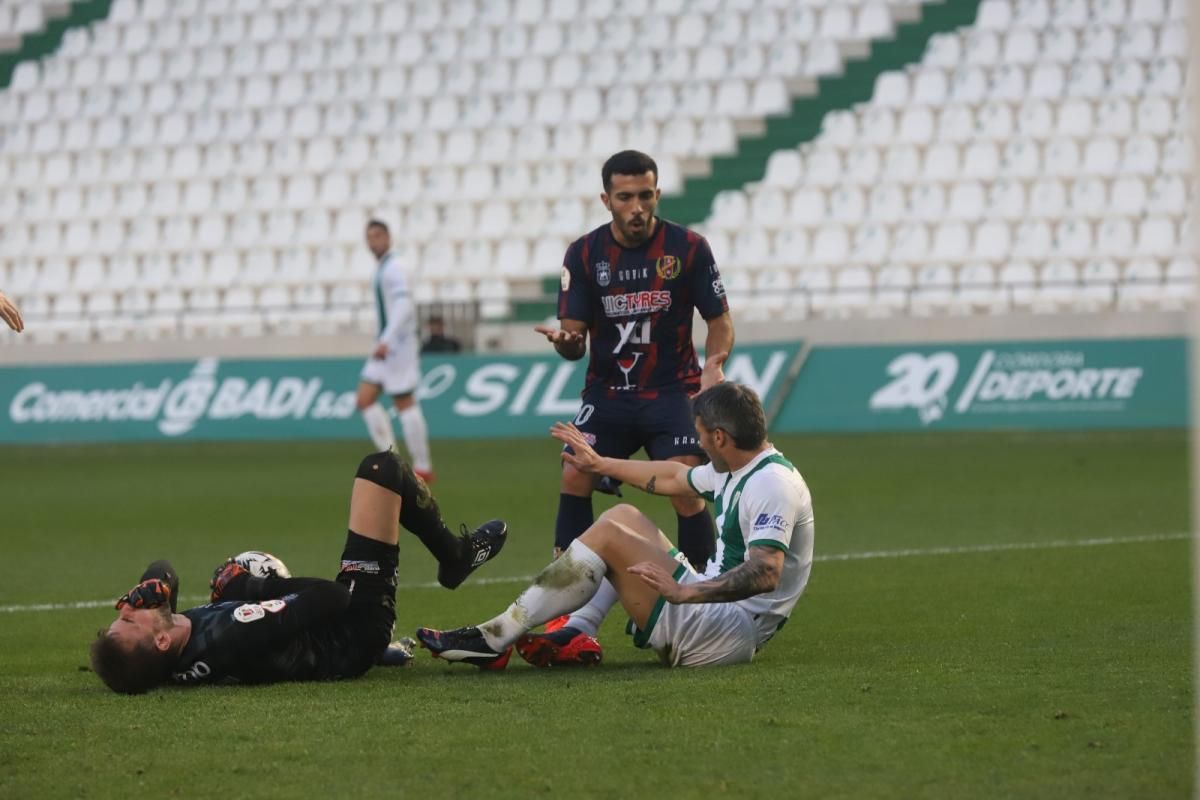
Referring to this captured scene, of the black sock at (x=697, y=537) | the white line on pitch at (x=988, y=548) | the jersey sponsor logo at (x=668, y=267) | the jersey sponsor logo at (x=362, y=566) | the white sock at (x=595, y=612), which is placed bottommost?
the white line on pitch at (x=988, y=548)

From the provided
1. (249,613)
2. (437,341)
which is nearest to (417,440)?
(437,341)

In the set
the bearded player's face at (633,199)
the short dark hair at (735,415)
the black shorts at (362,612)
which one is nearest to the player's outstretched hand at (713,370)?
A: the bearded player's face at (633,199)

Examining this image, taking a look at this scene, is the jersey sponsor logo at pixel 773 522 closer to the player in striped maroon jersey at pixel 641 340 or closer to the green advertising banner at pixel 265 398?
the player in striped maroon jersey at pixel 641 340

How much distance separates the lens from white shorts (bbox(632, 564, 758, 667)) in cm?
654

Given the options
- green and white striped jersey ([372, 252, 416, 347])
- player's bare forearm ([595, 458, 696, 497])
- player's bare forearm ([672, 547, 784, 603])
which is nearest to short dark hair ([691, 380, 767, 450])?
player's bare forearm ([672, 547, 784, 603])

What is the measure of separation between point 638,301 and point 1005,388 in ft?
43.4

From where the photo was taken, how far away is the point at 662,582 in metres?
6.00

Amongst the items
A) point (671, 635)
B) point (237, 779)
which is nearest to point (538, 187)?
point (671, 635)

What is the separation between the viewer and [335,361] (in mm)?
22484

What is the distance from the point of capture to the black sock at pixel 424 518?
6797 millimetres

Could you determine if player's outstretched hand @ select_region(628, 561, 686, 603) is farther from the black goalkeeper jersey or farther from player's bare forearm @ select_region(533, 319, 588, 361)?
player's bare forearm @ select_region(533, 319, 588, 361)

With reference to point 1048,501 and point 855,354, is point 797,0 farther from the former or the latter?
point 1048,501

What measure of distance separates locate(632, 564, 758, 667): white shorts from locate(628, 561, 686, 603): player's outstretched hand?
46cm

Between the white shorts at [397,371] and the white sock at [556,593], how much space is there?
10941mm
